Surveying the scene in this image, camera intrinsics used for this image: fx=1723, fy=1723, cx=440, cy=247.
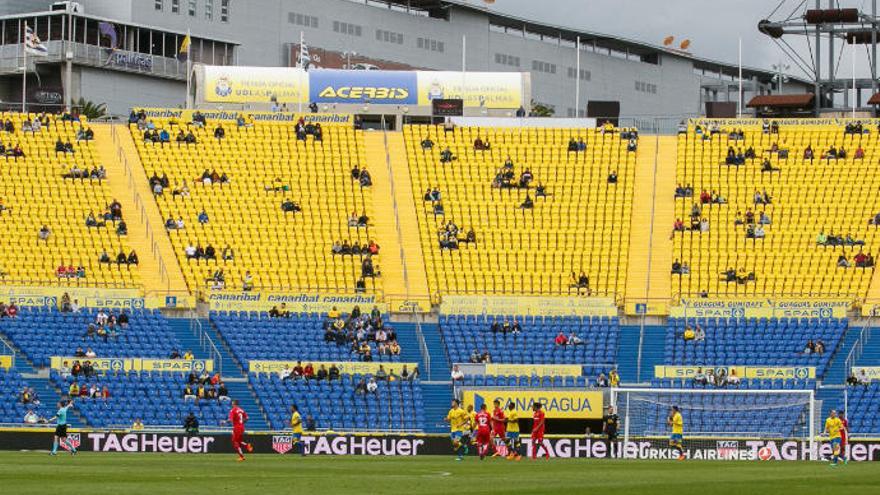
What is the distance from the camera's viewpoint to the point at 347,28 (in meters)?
125

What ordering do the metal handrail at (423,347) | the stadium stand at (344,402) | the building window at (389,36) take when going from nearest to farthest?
the stadium stand at (344,402) → the metal handrail at (423,347) → the building window at (389,36)

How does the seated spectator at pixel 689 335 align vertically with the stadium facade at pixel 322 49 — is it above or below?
below

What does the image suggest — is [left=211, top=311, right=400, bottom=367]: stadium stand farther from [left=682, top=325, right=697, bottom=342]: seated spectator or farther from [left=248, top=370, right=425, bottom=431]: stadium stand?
[left=682, top=325, right=697, bottom=342]: seated spectator

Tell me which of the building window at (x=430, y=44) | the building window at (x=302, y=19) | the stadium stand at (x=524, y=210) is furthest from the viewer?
the building window at (x=430, y=44)

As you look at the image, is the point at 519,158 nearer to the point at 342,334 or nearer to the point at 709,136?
the point at 709,136

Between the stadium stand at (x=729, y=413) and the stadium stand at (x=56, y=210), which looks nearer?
the stadium stand at (x=729, y=413)

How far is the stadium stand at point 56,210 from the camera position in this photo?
69875mm

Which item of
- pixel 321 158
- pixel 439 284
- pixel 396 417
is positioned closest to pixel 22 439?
pixel 396 417

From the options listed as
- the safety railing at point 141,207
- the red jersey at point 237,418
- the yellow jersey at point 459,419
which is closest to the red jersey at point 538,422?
the yellow jersey at point 459,419

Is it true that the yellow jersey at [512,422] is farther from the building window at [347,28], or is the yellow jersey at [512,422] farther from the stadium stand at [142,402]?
the building window at [347,28]

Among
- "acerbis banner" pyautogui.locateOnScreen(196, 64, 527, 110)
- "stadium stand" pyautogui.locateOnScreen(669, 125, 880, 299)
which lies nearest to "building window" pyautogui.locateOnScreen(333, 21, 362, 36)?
"acerbis banner" pyautogui.locateOnScreen(196, 64, 527, 110)

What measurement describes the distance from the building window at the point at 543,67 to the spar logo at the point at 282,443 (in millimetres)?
89119

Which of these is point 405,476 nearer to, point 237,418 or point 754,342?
point 237,418

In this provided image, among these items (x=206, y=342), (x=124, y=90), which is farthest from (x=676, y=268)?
(x=124, y=90)
